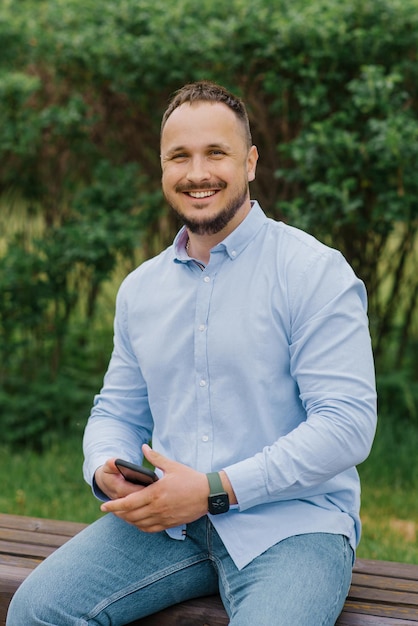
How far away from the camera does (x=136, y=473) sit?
8.14 ft

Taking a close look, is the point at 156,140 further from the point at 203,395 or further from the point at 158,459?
the point at 158,459

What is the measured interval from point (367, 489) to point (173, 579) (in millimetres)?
2303

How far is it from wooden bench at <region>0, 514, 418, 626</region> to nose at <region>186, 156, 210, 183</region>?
117 cm

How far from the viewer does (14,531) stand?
3.27 meters

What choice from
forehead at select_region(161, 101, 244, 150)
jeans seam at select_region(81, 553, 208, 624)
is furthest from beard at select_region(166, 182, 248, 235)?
jeans seam at select_region(81, 553, 208, 624)

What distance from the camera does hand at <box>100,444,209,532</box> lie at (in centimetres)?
242

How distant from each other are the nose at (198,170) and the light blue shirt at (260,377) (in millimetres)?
181

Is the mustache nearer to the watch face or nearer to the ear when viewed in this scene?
the ear

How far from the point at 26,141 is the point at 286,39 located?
160 cm

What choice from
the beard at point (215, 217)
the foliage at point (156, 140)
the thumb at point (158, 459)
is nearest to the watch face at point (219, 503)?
the thumb at point (158, 459)

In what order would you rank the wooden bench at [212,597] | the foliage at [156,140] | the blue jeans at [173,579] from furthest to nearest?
the foliage at [156,140], the wooden bench at [212,597], the blue jeans at [173,579]

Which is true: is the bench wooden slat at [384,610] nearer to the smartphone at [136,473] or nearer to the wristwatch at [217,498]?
the wristwatch at [217,498]

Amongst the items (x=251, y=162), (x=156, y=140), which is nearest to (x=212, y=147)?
Answer: (x=251, y=162)

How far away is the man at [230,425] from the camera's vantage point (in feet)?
7.92
